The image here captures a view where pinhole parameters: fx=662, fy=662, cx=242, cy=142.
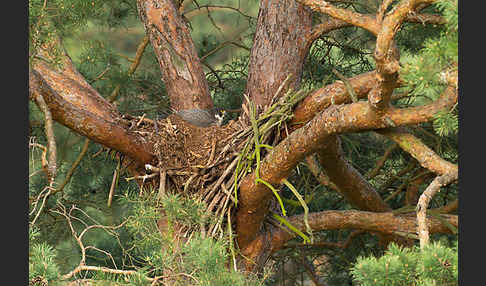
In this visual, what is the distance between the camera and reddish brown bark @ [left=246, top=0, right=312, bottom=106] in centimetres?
248

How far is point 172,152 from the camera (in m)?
2.39

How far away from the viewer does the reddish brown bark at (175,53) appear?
2576mm

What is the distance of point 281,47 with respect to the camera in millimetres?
2496

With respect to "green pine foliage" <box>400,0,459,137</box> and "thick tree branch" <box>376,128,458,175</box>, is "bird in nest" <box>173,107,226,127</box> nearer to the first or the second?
"thick tree branch" <box>376,128,458,175</box>

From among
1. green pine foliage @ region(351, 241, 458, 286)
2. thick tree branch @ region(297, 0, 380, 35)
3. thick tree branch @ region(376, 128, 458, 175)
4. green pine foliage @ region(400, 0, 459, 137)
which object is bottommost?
green pine foliage @ region(351, 241, 458, 286)

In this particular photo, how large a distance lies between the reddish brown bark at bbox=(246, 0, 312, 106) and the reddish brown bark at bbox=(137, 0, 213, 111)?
240mm

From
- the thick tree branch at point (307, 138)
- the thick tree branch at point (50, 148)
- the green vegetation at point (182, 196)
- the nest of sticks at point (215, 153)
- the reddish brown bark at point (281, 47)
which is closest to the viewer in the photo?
the green vegetation at point (182, 196)

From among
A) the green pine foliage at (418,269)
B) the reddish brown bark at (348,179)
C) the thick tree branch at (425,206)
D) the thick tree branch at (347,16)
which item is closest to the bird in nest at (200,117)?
the reddish brown bark at (348,179)

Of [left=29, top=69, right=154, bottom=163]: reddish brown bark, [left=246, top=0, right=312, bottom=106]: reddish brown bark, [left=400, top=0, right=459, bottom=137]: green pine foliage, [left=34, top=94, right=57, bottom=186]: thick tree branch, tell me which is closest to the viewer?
[left=400, top=0, right=459, bottom=137]: green pine foliage

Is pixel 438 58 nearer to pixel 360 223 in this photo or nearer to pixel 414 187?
pixel 360 223

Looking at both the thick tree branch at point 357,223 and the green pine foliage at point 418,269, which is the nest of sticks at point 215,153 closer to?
the thick tree branch at point 357,223

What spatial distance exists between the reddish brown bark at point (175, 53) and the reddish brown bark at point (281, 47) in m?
0.24

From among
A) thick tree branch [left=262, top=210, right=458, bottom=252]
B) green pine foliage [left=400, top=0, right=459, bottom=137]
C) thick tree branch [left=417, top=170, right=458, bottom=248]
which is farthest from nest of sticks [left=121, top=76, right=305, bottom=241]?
green pine foliage [left=400, top=0, right=459, bottom=137]

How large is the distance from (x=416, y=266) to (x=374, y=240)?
2704 mm
